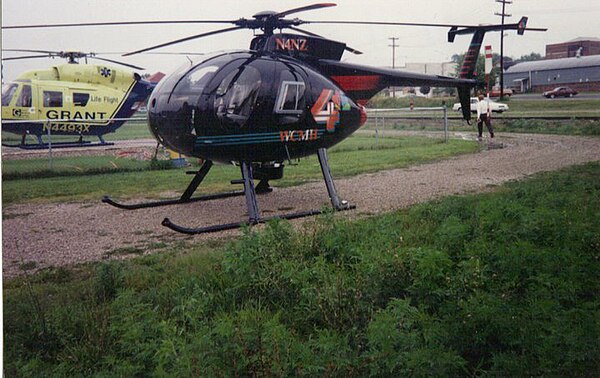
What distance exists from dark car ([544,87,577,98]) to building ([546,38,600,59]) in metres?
0.50

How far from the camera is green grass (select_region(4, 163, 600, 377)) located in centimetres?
306

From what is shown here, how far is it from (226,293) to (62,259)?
2224mm

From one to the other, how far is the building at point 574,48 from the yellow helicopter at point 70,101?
5258 mm

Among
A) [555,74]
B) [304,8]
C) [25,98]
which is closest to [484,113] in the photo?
[555,74]

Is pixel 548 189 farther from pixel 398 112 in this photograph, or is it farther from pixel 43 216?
pixel 398 112

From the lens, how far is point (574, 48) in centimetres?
568

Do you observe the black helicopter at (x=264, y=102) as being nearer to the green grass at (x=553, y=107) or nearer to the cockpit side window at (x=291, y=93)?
the cockpit side window at (x=291, y=93)

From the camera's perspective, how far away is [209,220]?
7.17 metres

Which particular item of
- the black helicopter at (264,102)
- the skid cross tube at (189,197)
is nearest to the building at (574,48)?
the black helicopter at (264,102)

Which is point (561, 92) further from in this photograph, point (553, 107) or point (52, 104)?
point (52, 104)

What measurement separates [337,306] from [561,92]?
4562 millimetres

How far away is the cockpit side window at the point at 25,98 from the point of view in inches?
321

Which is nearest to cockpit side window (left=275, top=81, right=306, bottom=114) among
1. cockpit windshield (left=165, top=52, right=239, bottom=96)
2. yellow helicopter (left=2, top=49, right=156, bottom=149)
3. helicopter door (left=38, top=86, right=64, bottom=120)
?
cockpit windshield (left=165, top=52, right=239, bottom=96)

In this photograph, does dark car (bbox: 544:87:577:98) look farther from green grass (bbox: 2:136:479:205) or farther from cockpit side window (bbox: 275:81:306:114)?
green grass (bbox: 2:136:479:205)
